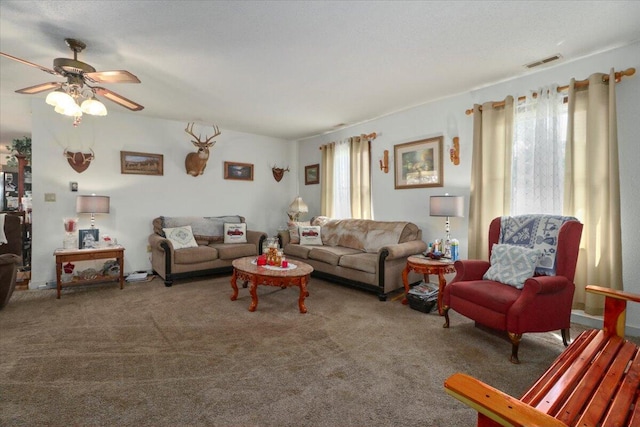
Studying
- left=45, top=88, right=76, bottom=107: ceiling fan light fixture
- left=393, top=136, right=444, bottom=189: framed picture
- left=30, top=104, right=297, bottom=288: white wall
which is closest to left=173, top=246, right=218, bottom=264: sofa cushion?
left=30, top=104, right=297, bottom=288: white wall

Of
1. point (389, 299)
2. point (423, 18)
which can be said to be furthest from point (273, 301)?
point (423, 18)

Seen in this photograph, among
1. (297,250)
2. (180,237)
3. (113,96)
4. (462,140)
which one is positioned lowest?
(297,250)

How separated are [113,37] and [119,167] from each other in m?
2.69

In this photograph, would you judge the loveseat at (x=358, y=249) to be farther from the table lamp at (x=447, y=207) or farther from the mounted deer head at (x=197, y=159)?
the mounted deer head at (x=197, y=159)

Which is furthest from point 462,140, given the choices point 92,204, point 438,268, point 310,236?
point 92,204

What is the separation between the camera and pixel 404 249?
151 inches

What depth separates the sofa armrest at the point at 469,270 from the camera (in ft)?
9.37

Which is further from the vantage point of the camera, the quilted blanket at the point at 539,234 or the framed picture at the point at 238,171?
the framed picture at the point at 238,171

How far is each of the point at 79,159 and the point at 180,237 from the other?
5.77ft

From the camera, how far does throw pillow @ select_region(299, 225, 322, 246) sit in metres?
5.06

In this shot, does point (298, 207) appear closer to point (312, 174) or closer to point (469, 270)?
point (312, 174)

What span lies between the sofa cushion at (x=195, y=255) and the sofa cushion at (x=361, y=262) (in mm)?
1912

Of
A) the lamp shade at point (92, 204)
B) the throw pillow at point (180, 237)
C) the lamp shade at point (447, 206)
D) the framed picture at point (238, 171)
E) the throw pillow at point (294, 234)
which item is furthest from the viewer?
the framed picture at point (238, 171)

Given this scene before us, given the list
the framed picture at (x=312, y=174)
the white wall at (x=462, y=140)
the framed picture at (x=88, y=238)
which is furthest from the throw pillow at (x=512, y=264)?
the framed picture at (x=88, y=238)
